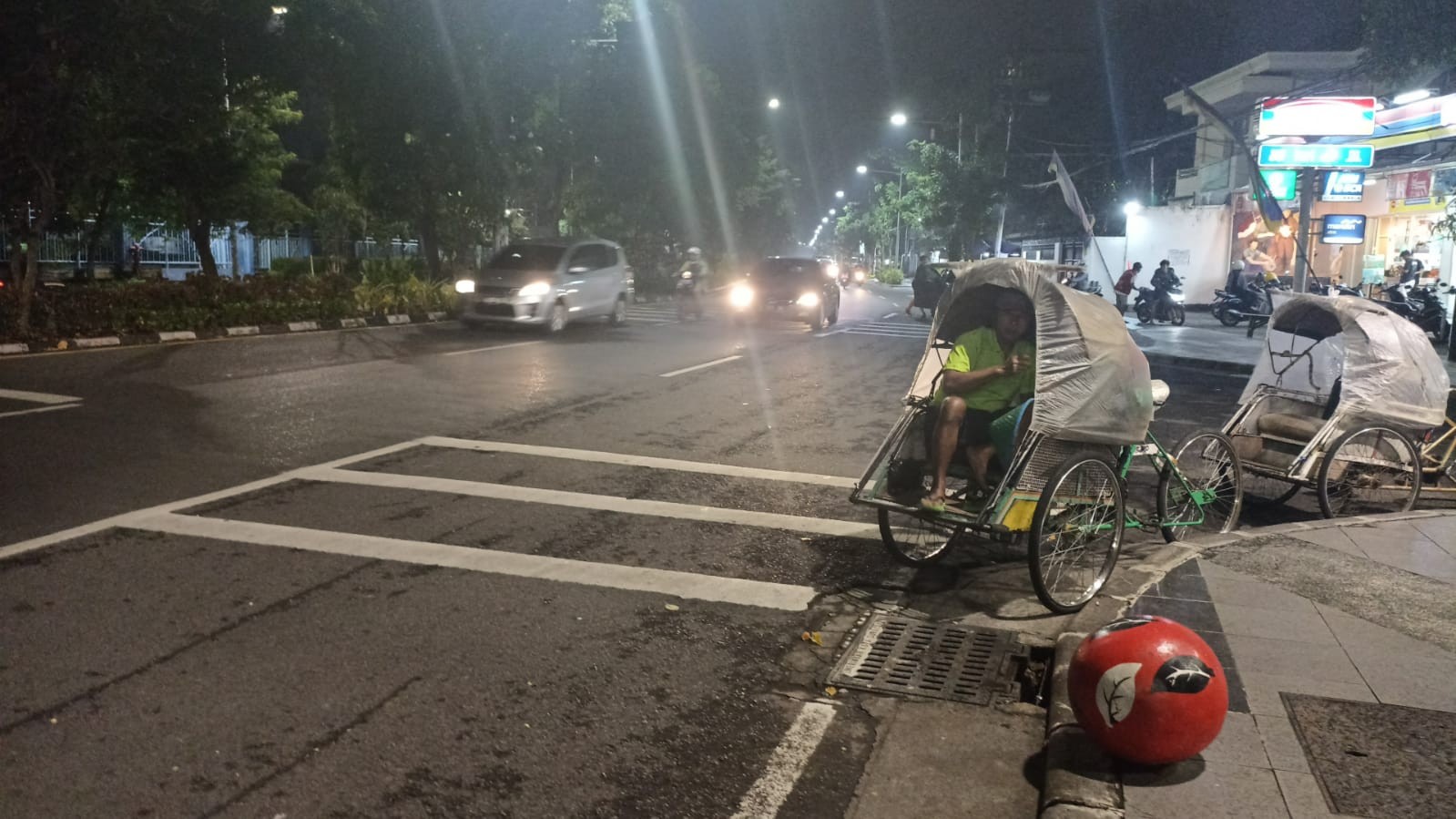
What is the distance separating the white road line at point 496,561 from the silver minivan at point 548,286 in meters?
14.8

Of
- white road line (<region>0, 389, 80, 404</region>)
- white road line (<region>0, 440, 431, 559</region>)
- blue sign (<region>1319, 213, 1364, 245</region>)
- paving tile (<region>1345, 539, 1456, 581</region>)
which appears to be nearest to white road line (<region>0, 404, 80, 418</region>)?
white road line (<region>0, 389, 80, 404</region>)

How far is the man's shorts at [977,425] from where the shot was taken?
629 centimetres

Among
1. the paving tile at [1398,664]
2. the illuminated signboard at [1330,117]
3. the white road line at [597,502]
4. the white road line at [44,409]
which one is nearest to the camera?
the paving tile at [1398,664]

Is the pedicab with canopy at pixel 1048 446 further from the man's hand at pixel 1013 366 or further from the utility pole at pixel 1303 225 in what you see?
the utility pole at pixel 1303 225

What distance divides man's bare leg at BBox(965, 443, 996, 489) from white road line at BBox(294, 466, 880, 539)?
1173 millimetres

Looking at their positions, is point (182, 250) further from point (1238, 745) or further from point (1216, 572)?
point (1238, 745)

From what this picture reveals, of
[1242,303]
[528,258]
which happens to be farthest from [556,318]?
[1242,303]

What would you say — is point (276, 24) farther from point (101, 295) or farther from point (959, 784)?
point (959, 784)

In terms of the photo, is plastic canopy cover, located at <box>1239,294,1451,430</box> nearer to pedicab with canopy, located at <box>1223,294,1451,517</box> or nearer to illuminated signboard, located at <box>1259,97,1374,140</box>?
pedicab with canopy, located at <box>1223,294,1451,517</box>

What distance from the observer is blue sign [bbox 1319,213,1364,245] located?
80.3 feet

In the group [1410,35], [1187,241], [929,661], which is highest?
[1410,35]

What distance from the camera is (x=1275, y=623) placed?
17.7ft

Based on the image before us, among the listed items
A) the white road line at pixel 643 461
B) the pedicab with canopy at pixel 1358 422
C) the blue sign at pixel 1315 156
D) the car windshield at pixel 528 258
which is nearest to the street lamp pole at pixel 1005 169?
the blue sign at pixel 1315 156

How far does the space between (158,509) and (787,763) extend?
4.99 meters
